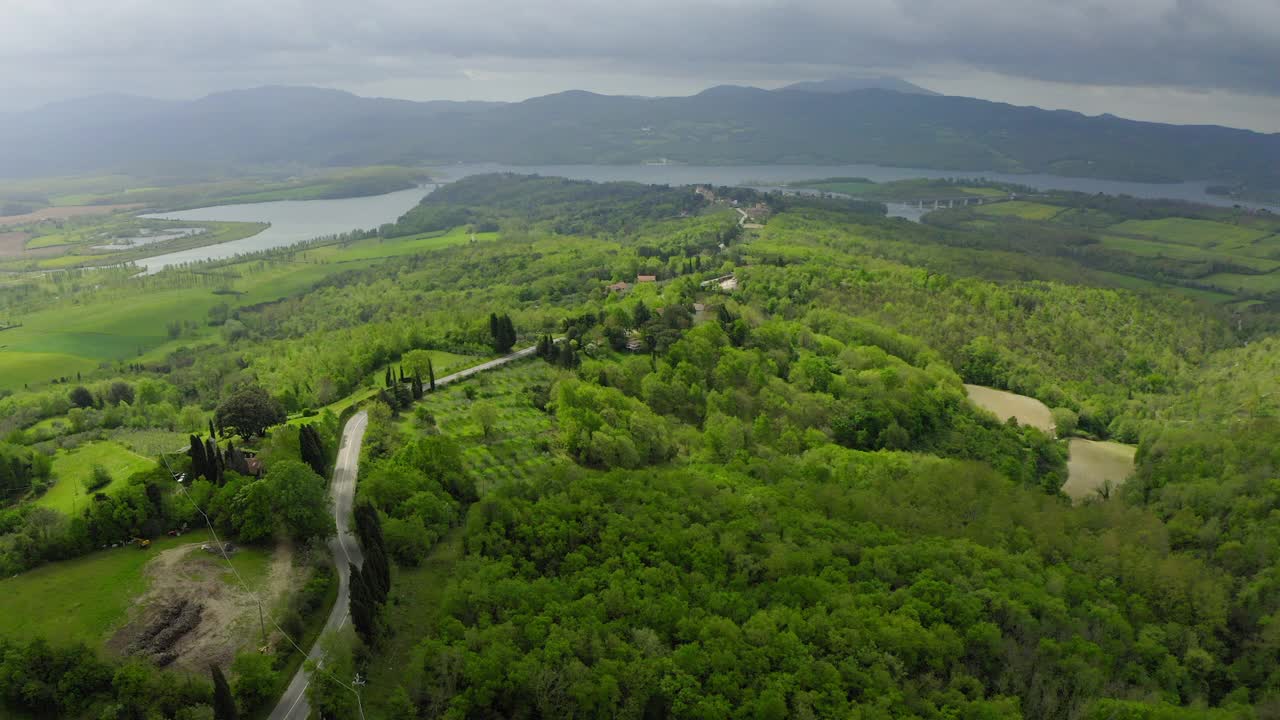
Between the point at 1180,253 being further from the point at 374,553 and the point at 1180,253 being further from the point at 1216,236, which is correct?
Answer: the point at 374,553

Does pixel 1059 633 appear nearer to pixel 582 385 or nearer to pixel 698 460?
pixel 698 460

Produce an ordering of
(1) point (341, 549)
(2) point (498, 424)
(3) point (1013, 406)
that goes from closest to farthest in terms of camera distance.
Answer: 1. (1) point (341, 549)
2. (2) point (498, 424)
3. (3) point (1013, 406)

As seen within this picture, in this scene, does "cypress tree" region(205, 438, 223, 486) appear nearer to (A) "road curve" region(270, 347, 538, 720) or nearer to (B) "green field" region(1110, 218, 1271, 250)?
(A) "road curve" region(270, 347, 538, 720)

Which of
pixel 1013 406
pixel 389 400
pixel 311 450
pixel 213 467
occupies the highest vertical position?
pixel 311 450

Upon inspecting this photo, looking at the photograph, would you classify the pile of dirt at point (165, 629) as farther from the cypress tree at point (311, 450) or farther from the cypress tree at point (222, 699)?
the cypress tree at point (311, 450)

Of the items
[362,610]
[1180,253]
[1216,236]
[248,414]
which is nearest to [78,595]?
[362,610]

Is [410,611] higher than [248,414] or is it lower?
lower
